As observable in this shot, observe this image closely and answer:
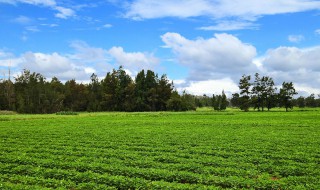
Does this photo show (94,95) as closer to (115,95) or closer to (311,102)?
(115,95)

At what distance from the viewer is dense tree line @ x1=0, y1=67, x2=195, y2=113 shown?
4589 inches

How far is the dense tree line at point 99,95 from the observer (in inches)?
4589

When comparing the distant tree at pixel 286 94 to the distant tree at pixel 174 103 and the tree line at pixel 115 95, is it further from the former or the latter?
the distant tree at pixel 174 103

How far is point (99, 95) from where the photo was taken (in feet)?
437

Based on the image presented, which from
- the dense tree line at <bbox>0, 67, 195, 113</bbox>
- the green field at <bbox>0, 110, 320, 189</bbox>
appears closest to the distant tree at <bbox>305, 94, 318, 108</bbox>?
the dense tree line at <bbox>0, 67, 195, 113</bbox>

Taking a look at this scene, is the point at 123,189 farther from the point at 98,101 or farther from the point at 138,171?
the point at 98,101

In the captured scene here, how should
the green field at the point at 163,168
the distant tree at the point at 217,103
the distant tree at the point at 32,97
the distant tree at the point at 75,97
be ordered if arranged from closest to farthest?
the green field at the point at 163,168
the distant tree at the point at 32,97
the distant tree at the point at 75,97
the distant tree at the point at 217,103

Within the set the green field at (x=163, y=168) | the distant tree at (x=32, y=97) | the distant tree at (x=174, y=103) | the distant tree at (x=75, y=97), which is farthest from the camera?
the distant tree at (x=75, y=97)

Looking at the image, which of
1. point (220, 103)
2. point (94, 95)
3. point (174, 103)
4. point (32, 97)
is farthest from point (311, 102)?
point (32, 97)

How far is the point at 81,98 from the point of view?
13175 cm

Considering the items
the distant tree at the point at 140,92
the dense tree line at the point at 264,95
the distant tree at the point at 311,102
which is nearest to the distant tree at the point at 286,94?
the dense tree line at the point at 264,95

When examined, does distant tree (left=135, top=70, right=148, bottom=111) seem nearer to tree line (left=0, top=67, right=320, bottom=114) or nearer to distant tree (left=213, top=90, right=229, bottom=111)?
tree line (left=0, top=67, right=320, bottom=114)

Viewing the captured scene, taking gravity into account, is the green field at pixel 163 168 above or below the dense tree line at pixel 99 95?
below

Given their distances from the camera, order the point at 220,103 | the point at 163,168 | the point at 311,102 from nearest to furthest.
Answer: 1. the point at 163,168
2. the point at 220,103
3. the point at 311,102
